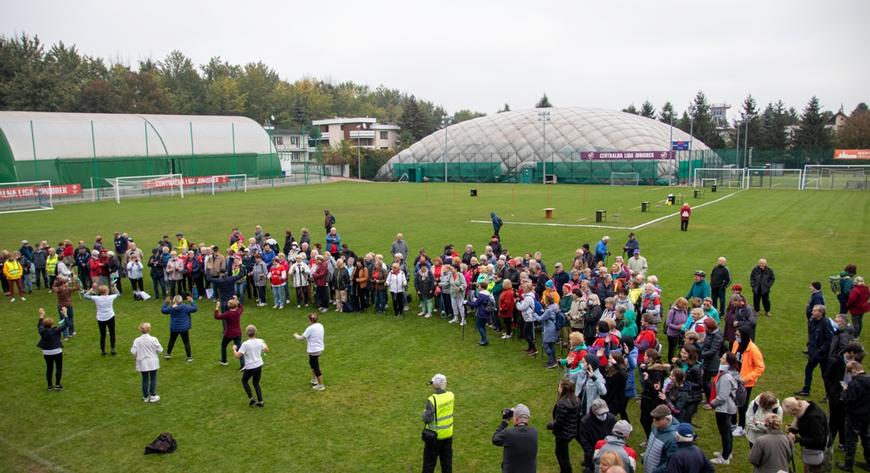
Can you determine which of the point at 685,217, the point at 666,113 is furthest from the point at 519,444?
the point at 666,113

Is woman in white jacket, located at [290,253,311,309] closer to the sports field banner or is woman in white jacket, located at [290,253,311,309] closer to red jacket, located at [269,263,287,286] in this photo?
red jacket, located at [269,263,287,286]

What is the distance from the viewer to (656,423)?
6766mm

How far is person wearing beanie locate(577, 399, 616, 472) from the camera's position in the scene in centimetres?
727

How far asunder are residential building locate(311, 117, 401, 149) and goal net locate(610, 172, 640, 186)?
178 ft

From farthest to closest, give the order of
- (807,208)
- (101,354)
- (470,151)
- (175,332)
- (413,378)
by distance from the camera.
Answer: (470,151)
(807,208)
(101,354)
(175,332)
(413,378)

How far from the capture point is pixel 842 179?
2308 inches

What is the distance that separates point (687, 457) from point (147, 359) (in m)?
8.65

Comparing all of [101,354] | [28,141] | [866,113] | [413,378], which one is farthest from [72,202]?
[866,113]

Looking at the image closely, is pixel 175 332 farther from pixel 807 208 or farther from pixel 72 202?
pixel 72 202

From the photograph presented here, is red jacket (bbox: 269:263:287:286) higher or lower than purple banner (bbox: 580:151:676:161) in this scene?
lower

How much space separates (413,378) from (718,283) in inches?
329

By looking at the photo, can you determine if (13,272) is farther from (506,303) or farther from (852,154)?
(852,154)

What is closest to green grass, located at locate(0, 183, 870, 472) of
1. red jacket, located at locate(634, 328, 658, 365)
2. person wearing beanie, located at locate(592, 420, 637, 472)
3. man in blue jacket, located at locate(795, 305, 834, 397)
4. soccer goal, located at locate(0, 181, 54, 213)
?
man in blue jacket, located at locate(795, 305, 834, 397)

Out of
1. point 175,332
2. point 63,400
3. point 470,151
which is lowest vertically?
point 63,400
